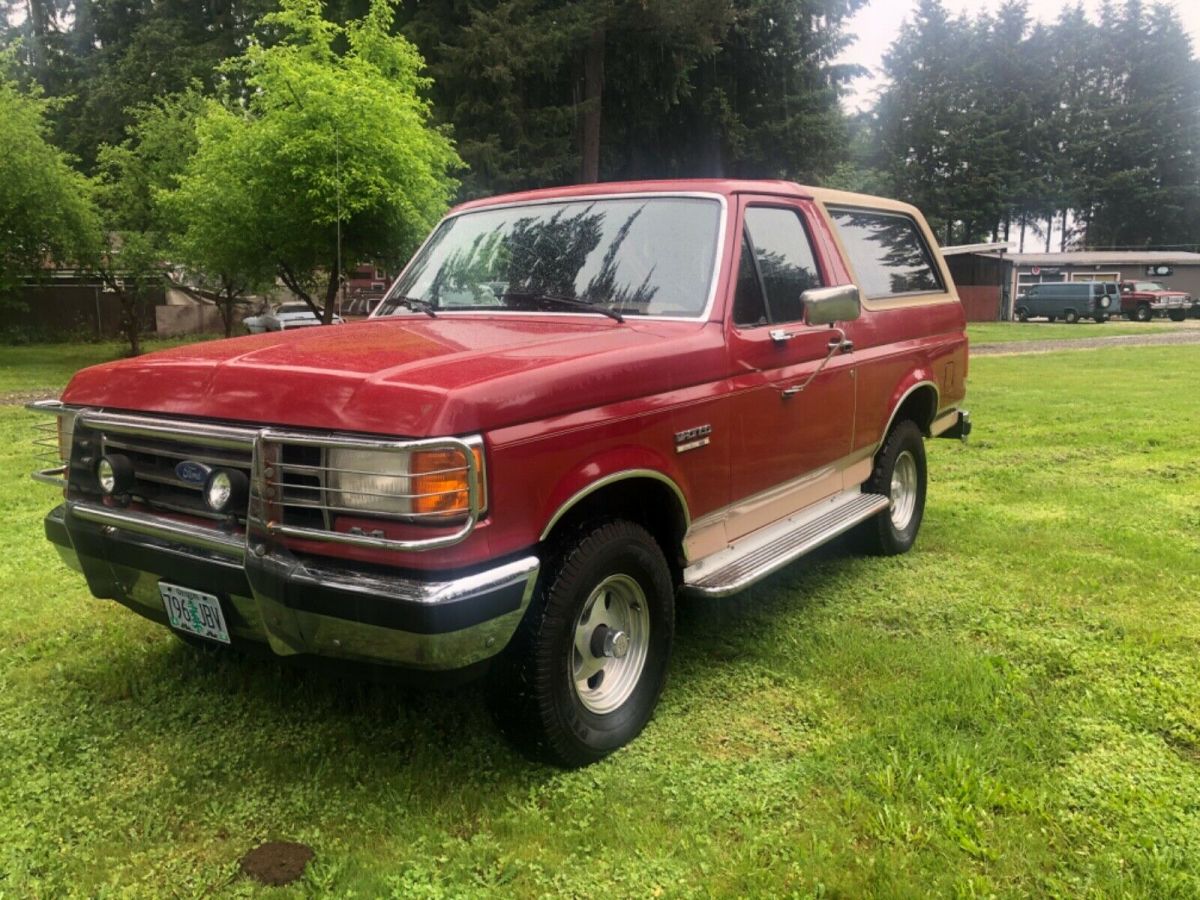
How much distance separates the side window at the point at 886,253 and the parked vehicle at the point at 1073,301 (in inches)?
1374

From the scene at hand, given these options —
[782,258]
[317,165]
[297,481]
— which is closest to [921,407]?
[782,258]

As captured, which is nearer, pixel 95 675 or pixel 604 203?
pixel 95 675

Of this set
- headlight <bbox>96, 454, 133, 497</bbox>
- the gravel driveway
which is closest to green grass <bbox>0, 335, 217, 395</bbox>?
headlight <bbox>96, 454, 133, 497</bbox>

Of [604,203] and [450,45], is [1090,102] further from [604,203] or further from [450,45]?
[604,203]

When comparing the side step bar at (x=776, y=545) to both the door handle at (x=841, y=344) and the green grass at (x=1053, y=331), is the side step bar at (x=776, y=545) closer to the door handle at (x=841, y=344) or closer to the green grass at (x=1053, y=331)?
the door handle at (x=841, y=344)

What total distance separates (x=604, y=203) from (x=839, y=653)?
2.31 m

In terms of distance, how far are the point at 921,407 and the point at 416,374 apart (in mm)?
4083

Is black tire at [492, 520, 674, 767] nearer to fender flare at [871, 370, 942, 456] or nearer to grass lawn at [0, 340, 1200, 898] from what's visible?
grass lawn at [0, 340, 1200, 898]

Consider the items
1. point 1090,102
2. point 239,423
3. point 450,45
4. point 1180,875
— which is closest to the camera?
point 1180,875

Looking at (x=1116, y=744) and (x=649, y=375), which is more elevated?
(x=649, y=375)

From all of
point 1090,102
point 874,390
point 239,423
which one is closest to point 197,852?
point 239,423

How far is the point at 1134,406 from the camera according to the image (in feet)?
37.8

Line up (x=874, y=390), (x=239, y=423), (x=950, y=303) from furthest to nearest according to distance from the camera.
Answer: (x=950, y=303)
(x=874, y=390)
(x=239, y=423)

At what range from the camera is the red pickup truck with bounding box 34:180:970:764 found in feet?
8.77
